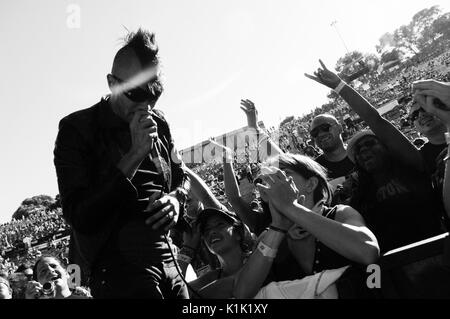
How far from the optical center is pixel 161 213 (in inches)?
71.4

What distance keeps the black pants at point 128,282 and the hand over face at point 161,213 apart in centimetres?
21

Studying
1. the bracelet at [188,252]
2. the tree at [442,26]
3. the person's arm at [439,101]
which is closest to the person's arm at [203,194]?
the bracelet at [188,252]

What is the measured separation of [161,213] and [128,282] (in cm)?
35

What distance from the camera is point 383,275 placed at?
1.85 metres

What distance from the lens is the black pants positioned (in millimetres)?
1735

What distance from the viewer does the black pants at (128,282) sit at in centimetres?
174

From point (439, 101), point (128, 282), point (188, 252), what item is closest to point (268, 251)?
point (128, 282)

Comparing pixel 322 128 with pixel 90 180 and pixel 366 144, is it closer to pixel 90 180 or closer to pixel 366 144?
pixel 366 144

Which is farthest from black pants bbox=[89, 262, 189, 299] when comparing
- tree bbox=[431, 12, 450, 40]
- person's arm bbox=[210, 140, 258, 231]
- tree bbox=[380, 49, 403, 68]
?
tree bbox=[431, 12, 450, 40]

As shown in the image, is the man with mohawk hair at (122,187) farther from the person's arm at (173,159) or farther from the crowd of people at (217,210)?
the person's arm at (173,159)

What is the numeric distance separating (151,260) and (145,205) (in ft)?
0.90
